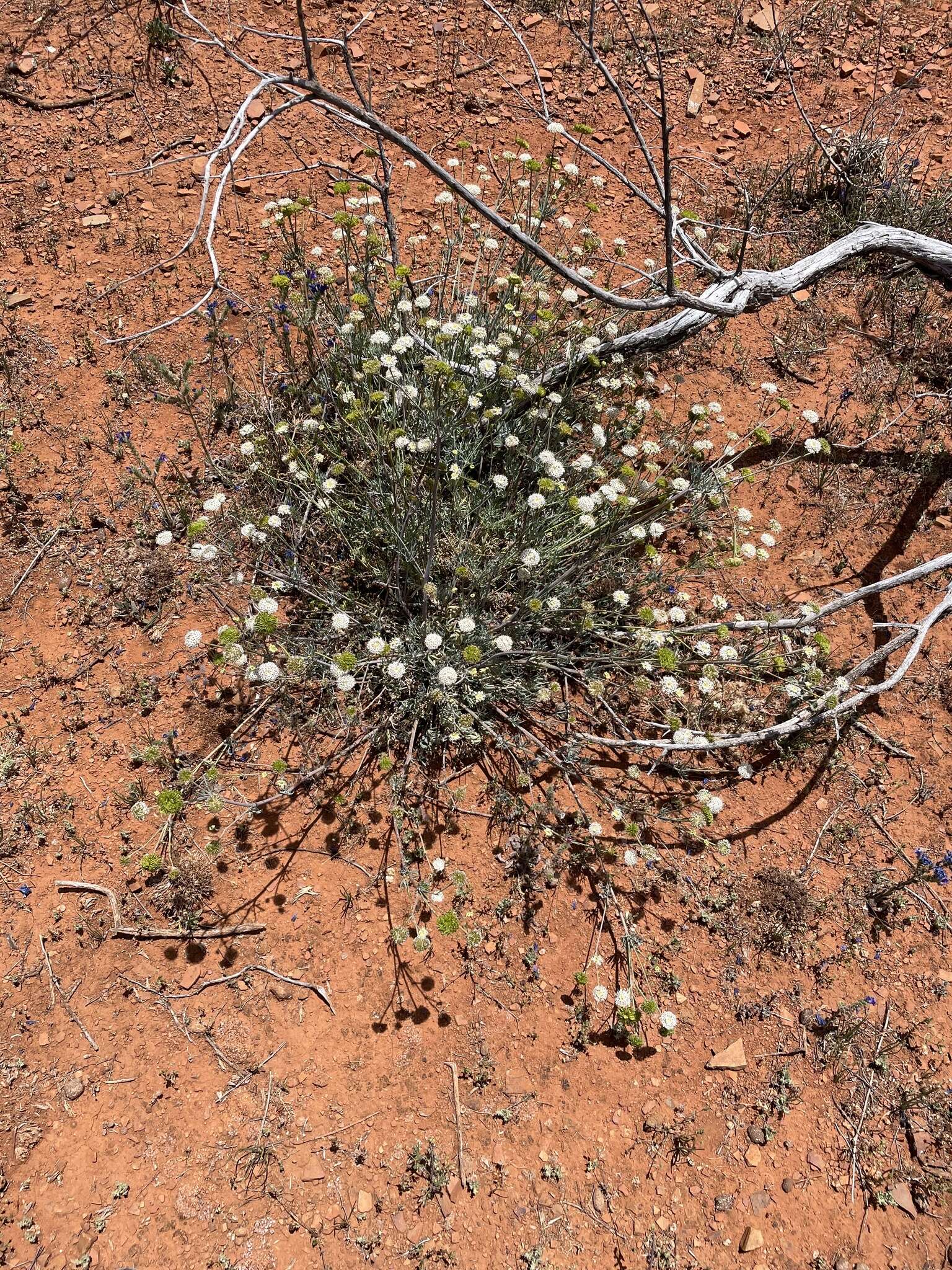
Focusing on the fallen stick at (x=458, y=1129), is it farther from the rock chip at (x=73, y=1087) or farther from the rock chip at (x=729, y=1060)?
the rock chip at (x=73, y=1087)

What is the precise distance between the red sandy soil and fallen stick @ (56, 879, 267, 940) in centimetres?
3

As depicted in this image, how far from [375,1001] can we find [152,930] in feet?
3.04

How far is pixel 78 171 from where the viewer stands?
511 cm

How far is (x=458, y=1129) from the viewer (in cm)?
278

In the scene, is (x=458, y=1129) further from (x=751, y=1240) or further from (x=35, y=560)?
(x=35, y=560)

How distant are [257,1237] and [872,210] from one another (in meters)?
6.61

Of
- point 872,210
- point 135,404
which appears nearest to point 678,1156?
point 135,404

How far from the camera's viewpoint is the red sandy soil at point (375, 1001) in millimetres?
2623

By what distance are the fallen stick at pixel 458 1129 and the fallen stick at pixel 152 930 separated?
933 mm

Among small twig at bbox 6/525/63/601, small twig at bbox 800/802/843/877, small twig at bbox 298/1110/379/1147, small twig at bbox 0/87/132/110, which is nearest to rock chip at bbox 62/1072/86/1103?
small twig at bbox 298/1110/379/1147

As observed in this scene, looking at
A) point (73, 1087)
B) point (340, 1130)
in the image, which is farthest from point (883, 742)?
point (73, 1087)

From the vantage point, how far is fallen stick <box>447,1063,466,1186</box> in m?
2.70

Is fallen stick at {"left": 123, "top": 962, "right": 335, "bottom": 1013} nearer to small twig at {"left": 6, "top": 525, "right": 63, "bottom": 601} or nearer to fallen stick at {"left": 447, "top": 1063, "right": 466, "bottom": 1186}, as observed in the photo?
fallen stick at {"left": 447, "top": 1063, "right": 466, "bottom": 1186}

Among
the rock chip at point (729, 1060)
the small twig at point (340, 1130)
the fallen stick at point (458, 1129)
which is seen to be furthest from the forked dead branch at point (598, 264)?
the small twig at point (340, 1130)
